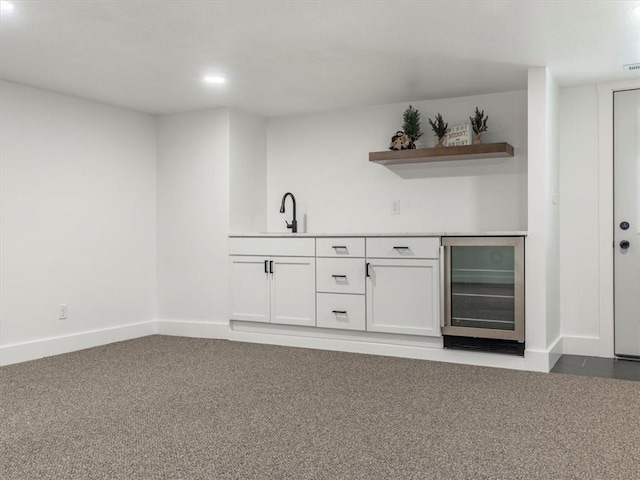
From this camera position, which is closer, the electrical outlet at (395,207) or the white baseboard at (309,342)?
the white baseboard at (309,342)

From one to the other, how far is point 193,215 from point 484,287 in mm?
2700

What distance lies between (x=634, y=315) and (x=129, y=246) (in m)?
4.26

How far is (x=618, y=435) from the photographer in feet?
8.39

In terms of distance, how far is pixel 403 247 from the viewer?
431 centimetres

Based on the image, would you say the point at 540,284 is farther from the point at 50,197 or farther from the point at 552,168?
the point at 50,197

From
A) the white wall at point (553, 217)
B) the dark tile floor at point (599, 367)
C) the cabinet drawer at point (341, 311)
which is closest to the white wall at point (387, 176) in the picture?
the white wall at point (553, 217)

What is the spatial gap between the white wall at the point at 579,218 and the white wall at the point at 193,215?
284 cm

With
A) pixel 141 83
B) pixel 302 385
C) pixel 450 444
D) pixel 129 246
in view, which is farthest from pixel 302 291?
pixel 450 444

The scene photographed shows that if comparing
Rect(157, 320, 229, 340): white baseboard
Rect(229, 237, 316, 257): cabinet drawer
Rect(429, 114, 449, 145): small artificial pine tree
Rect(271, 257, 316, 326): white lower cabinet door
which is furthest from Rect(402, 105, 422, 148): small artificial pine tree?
Rect(157, 320, 229, 340): white baseboard

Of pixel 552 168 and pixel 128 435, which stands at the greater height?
pixel 552 168

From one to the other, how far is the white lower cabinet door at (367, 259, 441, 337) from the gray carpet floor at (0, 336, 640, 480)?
1.09 feet

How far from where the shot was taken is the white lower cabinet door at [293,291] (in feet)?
15.4

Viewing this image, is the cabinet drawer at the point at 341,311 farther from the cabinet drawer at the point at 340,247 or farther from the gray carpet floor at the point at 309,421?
the gray carpet floor at the point at 309,421

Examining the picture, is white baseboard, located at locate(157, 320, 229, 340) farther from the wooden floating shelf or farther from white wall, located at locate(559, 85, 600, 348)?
white wall, located at locate(559, 85, 600, 348)
